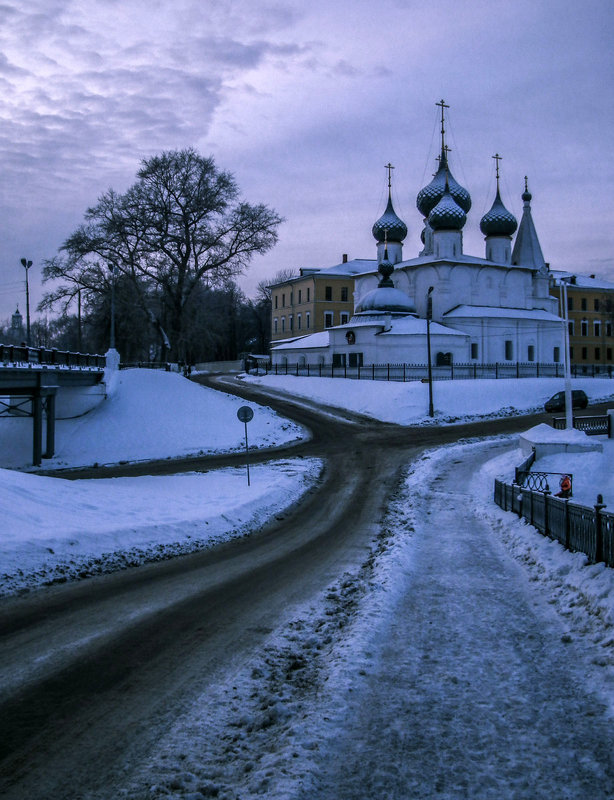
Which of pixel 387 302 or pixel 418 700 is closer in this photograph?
pixel 418 700

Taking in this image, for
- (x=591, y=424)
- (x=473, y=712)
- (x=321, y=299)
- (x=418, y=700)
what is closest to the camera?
(x=473, y=712)

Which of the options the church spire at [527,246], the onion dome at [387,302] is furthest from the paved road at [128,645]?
the church spire at [527,246]

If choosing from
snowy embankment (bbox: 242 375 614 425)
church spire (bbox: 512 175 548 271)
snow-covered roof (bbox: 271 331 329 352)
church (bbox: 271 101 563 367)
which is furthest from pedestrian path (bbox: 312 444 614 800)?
church spire (bbox: 512 175 548 271)

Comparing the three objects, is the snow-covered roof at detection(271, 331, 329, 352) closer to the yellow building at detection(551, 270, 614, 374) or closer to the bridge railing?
the bridge railing

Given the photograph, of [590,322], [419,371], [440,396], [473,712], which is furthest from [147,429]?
[590,322]

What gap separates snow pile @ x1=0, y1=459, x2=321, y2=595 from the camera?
10.9 m

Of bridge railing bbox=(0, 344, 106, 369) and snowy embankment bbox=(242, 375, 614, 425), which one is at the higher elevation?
bridge railing bbox=(0, 344, 106, 369)

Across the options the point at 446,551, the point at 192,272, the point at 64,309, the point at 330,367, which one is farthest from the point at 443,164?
the point at 446,551

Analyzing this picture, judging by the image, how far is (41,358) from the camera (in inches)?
1228

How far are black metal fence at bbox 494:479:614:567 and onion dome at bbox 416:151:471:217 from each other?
53.3m

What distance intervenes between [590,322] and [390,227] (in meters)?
34.6

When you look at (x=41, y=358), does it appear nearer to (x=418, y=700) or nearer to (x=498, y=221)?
(x=418, y=700)

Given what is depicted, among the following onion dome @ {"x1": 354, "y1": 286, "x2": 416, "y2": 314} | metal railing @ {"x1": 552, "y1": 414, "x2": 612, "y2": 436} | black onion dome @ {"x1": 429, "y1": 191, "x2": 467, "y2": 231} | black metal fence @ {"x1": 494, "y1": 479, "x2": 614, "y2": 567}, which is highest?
black onion dome @ {"x1": 429, "y1": 191, "x2": 467, "y2": 231}

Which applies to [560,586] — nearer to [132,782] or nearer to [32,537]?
[132,782]
